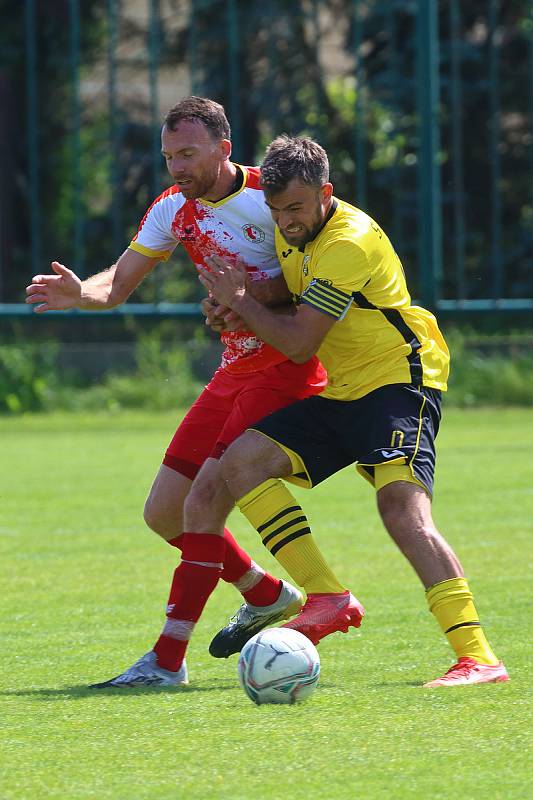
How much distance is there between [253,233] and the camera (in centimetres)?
598

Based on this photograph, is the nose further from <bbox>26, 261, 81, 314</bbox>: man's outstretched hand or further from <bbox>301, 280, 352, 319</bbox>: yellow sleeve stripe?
<bbox>26, 261, 81, 314</bbox>: man's outstretched hand

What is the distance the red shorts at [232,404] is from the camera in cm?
589

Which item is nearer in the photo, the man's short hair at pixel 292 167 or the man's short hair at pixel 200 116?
the man's short hair at pixel 292 167

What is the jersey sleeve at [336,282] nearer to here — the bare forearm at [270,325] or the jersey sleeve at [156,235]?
the bare forearm at [270,325]

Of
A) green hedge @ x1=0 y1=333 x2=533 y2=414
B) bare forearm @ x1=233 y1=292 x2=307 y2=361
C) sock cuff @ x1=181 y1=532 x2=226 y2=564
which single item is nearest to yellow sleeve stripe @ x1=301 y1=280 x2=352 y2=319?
bare forearm @ x1=233 y1=292 x2=307 y2=361

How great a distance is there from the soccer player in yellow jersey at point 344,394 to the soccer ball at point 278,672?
1.36 ft

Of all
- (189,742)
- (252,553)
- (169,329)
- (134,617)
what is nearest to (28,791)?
(189,742)

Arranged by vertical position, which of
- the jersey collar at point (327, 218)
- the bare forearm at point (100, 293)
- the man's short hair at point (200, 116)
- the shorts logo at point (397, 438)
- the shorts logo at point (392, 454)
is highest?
the man's short hair at point (200, 116)

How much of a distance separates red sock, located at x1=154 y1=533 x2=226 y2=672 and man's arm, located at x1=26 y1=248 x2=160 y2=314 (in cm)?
110

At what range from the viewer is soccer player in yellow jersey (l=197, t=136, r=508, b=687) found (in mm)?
5363

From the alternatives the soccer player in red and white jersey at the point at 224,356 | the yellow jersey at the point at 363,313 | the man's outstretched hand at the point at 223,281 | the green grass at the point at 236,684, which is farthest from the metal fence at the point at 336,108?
the man's outstretched hand at the point at 223,281

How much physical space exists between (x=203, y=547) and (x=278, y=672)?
0.88m

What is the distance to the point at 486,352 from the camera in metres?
19.5

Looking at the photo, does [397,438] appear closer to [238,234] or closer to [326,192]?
[326,192]
